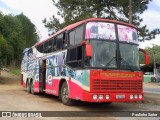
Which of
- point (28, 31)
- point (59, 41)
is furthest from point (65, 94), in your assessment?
point (28, 31)

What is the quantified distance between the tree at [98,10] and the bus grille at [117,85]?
9.62 meters

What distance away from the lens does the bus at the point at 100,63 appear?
13.1m

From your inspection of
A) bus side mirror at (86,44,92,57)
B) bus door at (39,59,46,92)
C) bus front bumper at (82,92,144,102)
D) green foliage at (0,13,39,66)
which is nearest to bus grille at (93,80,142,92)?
bus front bumper at (82,92,144,102)

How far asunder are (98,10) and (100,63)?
1382cm

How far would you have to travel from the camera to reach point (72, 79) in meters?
14.4

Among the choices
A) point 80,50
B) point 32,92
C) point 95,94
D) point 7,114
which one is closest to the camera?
point 7,114

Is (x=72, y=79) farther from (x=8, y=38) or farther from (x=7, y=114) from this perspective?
(x=8, y=38)

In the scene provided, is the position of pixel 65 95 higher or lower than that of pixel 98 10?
lower

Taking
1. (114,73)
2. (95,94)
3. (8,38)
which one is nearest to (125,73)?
(114,73)

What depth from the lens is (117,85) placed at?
44.1ft

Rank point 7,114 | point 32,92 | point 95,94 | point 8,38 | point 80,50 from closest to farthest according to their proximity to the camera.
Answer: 1. point 7,114
2. point 95,94
3. point 80,50
4. point 32,92
5. point 8,38

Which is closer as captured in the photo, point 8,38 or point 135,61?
point 135,61

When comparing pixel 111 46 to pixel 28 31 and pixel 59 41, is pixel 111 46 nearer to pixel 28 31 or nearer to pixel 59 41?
pixel 59 41

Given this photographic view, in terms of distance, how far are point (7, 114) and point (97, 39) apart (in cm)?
446
